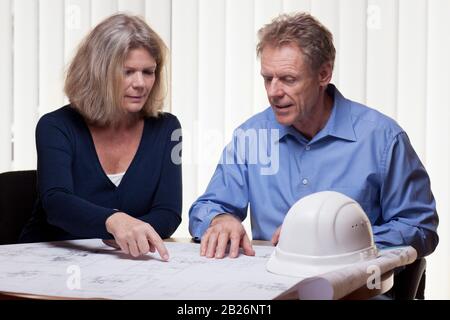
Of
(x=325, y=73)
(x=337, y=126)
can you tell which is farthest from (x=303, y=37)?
(x=337, y=126)

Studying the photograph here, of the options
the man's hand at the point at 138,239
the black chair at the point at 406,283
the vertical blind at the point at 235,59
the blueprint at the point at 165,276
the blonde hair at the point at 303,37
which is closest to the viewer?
the blueprint at the point at 165,276

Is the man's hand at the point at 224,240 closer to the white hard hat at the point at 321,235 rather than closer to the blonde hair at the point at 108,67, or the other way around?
the white hard hat at the point at 321,235

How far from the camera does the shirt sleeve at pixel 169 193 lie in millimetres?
1734

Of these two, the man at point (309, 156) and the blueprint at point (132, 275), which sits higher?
the man at point (309, 156)

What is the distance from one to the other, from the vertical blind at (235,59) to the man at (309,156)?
2.79 feet

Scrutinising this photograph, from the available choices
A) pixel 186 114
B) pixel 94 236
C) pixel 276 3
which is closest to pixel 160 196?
pixel 94 236

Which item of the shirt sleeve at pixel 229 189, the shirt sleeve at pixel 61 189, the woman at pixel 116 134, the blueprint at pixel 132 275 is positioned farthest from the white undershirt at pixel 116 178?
the blueprint at pixel 132 275

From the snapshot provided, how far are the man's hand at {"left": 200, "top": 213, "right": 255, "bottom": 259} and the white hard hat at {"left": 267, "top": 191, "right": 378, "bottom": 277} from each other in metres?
0.19

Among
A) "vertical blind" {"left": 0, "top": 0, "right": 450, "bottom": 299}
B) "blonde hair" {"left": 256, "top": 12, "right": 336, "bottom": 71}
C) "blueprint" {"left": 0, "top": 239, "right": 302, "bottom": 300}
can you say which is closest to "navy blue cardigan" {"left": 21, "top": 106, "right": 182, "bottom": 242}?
"blueprint" {"left": 0, "top": 239, "right": 302, "bottom": 300}

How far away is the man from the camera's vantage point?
1.64 meters

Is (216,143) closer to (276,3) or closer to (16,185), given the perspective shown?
(276,3)

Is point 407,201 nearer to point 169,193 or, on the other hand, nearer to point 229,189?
point 229,189

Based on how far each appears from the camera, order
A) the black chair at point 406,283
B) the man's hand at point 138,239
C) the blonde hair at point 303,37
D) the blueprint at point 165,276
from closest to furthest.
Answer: the blueprint at point 165,276, the man's hand at point 138,239, the black chair at point 406,283, the blonde hair at point 303,37

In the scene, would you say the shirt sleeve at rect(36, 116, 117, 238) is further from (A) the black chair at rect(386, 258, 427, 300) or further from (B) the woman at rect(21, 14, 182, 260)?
(A) the black chair at rect(386, 258, 427, 300)
